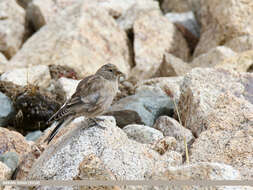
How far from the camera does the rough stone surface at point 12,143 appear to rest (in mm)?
5598

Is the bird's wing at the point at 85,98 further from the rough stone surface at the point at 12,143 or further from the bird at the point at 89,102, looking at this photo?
the rough stone surface at the point at 12,143

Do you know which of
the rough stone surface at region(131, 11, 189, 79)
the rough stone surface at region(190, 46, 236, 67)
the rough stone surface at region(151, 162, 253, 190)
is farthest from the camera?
the rough stone surface at region(131, 11, 189, 79)

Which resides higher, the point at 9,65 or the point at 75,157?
the point at 75,157

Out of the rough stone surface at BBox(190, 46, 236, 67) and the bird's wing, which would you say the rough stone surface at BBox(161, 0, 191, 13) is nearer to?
the rough stone surface at BBox(190, 46, 236, 67)

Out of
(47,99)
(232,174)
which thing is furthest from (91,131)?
(47,99)

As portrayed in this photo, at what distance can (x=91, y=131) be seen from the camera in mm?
4648

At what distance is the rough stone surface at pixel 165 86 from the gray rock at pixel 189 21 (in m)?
3.29

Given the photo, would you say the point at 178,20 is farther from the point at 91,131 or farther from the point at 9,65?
the point at 91,131

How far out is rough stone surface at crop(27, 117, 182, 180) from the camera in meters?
4.14

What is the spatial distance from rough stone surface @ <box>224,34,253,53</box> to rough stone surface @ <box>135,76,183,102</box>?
201cm

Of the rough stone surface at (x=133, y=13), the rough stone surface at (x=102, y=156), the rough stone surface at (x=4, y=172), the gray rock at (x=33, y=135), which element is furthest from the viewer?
the rough stone surface at (x=133, y=13)

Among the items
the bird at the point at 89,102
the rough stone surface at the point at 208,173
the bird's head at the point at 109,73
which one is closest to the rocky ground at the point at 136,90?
the rough stone surface at the point at 208,173

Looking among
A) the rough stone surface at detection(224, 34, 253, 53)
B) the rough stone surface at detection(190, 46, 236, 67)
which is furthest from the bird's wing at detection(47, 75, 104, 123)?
the rough stone surface at detection(224, 34, 253, 53)

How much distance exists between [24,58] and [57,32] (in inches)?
33.1
